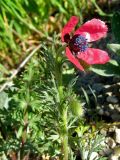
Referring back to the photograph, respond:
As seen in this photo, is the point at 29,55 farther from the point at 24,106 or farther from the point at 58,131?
the point at 58,131

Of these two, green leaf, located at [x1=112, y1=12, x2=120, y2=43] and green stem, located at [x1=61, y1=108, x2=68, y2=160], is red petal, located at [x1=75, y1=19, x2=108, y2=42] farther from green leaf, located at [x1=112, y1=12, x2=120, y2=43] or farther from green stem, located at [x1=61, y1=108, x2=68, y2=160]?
green leaf, located at [x1=112, y1=12, x2=120, y2=43]

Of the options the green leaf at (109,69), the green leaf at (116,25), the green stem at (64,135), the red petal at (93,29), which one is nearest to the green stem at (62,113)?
the green stem at (64,135)

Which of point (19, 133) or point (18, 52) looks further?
point (18, 52)

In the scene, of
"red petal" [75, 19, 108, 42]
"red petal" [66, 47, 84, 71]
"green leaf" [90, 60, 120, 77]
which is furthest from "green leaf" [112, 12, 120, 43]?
"red petal" [66, 47, 84, 71]

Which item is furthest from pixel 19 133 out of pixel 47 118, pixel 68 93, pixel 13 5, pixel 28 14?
pixel 28 14

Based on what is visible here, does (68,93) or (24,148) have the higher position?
(68,93)

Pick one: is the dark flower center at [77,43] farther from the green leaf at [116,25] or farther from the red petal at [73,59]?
the green leaf at [116,25]
